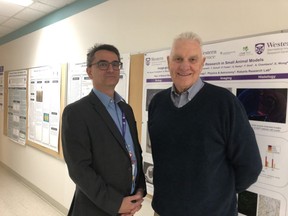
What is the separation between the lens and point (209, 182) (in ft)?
3.79

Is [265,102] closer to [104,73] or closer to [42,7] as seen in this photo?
[104,73]

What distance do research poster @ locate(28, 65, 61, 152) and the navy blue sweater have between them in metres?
2.45

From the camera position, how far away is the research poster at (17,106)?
14.0 feet

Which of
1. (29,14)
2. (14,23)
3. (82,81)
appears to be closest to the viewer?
(82,81)

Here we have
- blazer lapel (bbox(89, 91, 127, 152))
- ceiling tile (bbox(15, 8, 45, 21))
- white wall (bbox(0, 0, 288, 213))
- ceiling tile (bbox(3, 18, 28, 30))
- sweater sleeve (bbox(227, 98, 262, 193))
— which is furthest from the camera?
ceiling tile (bbox(3, 18, 28, 30))

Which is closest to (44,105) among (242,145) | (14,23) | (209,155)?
(14,23)

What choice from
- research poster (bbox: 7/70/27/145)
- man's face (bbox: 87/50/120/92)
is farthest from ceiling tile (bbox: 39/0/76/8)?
man's face (bbox: 87/50/120/92)

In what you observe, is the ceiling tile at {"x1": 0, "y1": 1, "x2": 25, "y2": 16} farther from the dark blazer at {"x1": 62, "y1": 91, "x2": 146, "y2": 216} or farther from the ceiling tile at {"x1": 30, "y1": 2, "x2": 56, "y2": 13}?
the dark blazer at {"x1": 62, "y1": 91, "x2": 146, "y2": 216}

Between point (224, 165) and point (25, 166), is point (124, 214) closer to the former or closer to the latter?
point (224, 165)

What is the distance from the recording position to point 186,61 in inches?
48.0

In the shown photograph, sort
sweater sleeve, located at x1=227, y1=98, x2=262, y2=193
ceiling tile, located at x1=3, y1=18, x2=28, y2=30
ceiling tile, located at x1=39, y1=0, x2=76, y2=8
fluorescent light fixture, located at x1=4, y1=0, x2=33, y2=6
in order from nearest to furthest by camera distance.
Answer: sweater sleeve, located at x1=227, y1=98, x2=262, y2=193, ceiling tile, located at x1=39, y1=0, x2=76, y2=8, fluorescent light fixture, located at x1=4, y1=0, x2=33, y2=6, ceiling tile, located at x1=3, y1=18, x2=28, y2=30

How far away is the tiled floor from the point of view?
3252 mm

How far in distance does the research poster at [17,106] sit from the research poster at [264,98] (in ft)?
12.1

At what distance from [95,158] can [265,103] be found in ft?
3.26
